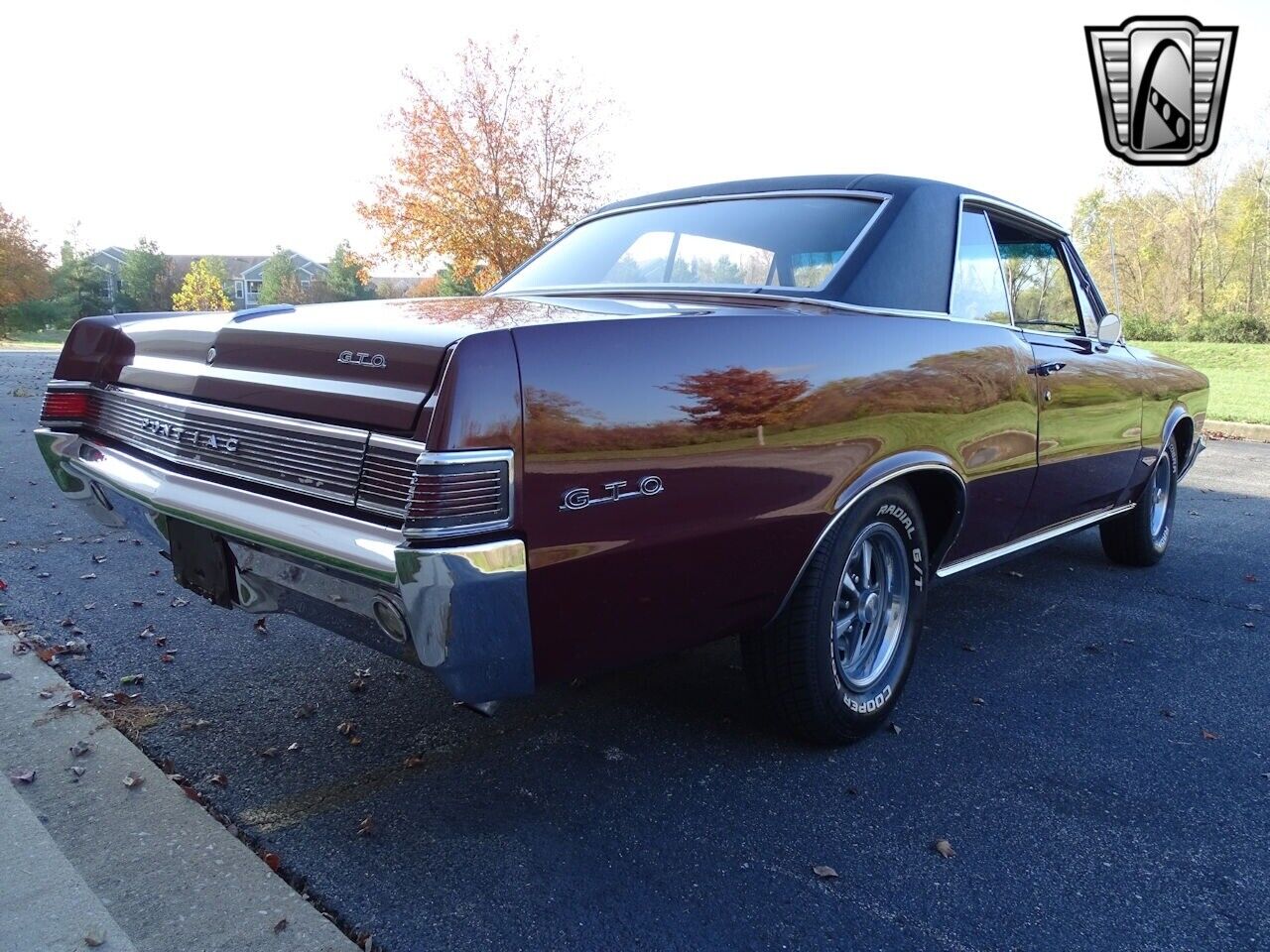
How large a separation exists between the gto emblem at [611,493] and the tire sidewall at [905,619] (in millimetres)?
737

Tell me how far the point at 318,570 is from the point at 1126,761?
7.80ft

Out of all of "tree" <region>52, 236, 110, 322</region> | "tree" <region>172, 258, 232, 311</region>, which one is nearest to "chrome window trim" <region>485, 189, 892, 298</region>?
"tree" <region>172, 258, 232, 311</region>

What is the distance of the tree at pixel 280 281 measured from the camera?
61938 millimetres

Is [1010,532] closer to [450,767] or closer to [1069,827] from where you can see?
[1069,827]

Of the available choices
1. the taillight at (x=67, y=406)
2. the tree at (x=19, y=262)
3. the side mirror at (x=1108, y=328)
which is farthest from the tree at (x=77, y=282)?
the side mirror at (x=1108, y=328)

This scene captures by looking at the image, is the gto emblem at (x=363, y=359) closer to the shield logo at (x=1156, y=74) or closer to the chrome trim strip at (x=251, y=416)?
the chrome trim strip at (x=251, y=416)

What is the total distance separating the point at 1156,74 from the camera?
35.0ft

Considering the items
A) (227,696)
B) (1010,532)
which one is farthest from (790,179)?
(227,696)

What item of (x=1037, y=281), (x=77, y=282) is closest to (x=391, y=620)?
(x=1037, y=281)

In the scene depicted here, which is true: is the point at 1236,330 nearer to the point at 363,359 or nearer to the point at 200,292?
the point at 363,359

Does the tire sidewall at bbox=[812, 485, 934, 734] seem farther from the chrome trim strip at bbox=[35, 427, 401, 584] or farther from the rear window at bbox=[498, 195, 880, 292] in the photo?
the chrome trim strip at bbox=[35, 427, 401, 584]

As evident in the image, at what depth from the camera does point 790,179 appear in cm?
343

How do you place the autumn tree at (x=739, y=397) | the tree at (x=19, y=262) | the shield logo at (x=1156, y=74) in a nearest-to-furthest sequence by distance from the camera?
the autumn tree at (x=739, y=397)
the shield logo at (x=1156, y=74)
the tree at (x=19, y=262)

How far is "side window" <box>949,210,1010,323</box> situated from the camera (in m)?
3.33
